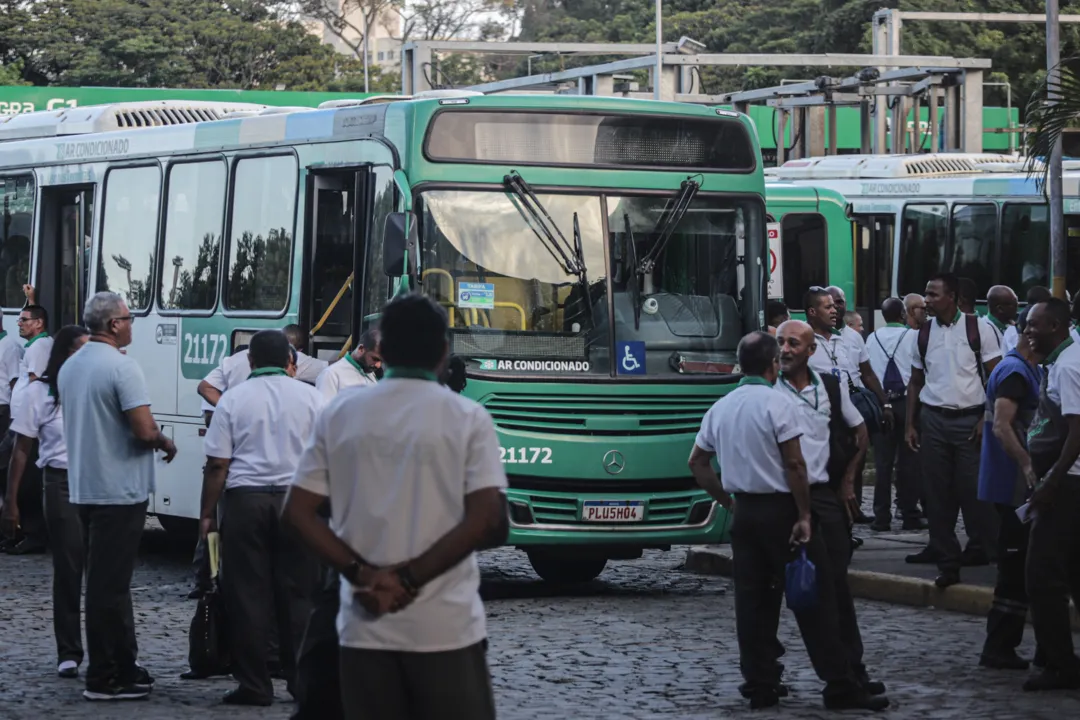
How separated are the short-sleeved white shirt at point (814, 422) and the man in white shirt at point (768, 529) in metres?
0.08

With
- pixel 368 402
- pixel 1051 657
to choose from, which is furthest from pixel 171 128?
pixel 368 402

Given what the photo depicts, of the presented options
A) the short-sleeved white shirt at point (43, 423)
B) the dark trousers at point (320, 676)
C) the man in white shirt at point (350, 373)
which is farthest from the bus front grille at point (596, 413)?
the dark trousers at point (320, 676)

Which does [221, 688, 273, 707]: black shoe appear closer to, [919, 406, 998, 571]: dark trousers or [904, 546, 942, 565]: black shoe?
[919, 406, 998, 571]: dark trousers

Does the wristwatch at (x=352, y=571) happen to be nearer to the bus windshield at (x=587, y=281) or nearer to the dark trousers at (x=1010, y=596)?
the dark trousers at (x=1010, y=596)

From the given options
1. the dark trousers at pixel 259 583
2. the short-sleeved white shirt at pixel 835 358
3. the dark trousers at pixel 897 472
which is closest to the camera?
the dark trousers at pixel 259 583

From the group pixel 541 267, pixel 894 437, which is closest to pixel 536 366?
pixel 541 267

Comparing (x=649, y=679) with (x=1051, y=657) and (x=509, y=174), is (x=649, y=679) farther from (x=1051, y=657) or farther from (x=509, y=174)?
(x=509, y=174)

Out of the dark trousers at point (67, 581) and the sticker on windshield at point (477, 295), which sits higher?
the sticker on windshield at point (477, 295)

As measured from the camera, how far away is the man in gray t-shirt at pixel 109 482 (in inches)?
354

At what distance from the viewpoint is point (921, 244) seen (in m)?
26.8

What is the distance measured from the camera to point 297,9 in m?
73.8

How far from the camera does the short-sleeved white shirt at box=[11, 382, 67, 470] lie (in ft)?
33.0

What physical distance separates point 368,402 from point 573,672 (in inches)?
190

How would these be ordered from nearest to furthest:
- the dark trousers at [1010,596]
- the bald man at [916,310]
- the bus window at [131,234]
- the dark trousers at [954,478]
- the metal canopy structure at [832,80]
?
the dark trousers at [1010,596] → the dark trousers at [954,478] → the bus window at [131,234] → the bald man at [916,310] → the metal canopy structure at [832,80]
